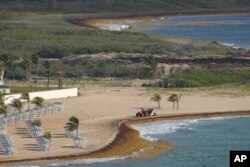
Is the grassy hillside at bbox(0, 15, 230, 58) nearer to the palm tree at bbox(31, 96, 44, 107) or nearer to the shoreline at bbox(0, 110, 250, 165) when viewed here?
the palm tree at bbox(31, 96, 44, 107)

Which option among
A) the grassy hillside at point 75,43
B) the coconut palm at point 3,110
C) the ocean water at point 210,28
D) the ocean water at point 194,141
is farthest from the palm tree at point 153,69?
the ocean water at point 210,28

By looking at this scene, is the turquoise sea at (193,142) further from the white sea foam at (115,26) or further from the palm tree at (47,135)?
the white sea foam at (115,26)

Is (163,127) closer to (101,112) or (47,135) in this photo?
(101,112)

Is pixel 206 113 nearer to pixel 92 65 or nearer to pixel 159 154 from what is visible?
pixel 159 154

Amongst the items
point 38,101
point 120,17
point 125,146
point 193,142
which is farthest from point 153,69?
point 120,17

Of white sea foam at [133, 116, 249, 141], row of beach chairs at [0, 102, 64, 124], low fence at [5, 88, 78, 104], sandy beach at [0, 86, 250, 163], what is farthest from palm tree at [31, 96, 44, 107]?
white sea foam at [133, 116, 249, 141]

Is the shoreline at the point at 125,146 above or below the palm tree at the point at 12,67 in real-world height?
below

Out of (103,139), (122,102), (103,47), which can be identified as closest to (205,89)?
(122,102)
